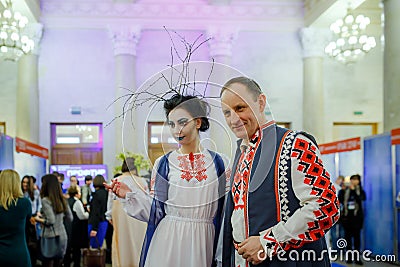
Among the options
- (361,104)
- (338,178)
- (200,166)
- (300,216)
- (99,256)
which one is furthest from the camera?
(361,104)

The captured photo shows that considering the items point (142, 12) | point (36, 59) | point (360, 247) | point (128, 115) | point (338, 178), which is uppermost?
point (142, 12)

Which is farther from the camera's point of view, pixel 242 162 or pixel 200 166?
pixel 200 166

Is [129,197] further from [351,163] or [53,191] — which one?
[351,163]

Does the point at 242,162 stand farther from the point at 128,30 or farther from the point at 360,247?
the point at 128,30

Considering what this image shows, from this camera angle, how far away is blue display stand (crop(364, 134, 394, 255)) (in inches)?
352

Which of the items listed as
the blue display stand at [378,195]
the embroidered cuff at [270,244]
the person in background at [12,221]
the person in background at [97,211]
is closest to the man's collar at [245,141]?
the embroidered cuff at [270,244]

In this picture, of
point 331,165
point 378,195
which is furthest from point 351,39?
point 378,195

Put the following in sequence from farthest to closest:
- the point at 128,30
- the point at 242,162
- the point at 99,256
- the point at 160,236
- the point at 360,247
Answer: the point at 128,30 < the point at 360,247 < the point at 99,256 < the point at 160,236 < the point at 242,162

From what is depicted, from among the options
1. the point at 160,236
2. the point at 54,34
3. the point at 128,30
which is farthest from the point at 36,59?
the point at 160,236

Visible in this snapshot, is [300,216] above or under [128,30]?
under

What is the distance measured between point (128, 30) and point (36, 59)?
2508 mm

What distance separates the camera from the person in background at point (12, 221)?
447cm

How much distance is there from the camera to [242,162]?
7.84 ft

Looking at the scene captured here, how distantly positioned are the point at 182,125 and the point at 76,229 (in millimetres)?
6621
